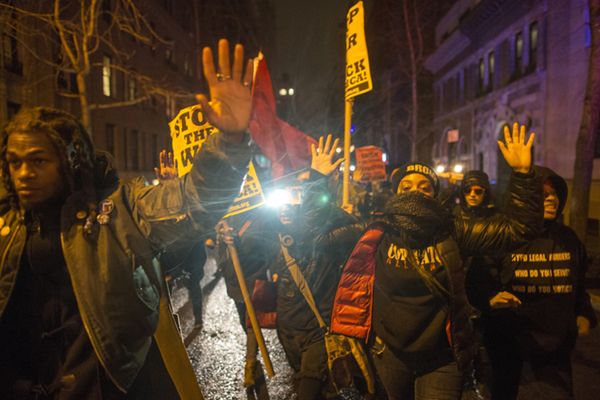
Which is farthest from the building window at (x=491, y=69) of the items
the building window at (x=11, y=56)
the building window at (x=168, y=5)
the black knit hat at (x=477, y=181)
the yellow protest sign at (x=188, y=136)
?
the yellow protest sign at (x=188, y=136)

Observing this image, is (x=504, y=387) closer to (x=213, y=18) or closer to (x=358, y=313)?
(x=358, y=313)

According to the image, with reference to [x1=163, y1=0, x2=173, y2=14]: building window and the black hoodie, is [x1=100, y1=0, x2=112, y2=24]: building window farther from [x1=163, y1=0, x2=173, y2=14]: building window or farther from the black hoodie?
the black hoodie

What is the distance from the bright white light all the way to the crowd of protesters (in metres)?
0.08

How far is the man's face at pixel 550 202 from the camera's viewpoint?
124 inches

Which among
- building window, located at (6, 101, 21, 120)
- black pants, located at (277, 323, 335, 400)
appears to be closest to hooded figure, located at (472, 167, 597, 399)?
black pants, located at (277, 323, 335, 400)

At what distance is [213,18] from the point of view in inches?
1711

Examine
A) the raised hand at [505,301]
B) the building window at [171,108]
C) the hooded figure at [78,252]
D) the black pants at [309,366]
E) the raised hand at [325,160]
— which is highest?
the building window at [171,108]

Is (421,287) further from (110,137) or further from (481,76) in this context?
(481,76)

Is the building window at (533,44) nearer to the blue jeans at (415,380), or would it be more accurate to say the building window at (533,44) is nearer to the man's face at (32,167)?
the blue jeans at (415,380)

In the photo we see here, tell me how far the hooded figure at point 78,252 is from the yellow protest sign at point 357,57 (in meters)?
4.51

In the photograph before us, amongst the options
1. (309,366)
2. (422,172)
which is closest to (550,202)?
(422,172)

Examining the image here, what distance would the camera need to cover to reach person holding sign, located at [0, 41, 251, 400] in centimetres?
165

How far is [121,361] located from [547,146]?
18.4 metres

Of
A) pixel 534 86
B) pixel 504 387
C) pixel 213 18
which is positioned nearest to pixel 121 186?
pixel 504 387
